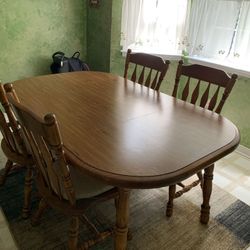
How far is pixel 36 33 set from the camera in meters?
2.82

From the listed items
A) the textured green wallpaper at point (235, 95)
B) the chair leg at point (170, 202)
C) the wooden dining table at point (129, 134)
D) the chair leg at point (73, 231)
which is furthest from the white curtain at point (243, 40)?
the chair leg at point (73, 231)

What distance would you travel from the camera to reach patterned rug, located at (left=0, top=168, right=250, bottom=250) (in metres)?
1.53

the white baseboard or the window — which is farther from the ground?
the window

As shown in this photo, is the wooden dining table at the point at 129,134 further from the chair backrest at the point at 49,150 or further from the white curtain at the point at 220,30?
the white curtain at the point at 220,30

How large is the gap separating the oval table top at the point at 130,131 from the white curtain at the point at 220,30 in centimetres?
125

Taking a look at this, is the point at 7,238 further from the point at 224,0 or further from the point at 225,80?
the point at 224,0

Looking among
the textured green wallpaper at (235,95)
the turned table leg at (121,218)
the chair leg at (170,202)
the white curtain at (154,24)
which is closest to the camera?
the turned table leg at (121,218)

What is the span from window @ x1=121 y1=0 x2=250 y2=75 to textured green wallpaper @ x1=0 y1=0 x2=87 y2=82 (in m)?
0.63

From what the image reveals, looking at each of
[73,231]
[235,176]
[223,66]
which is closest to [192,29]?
[223,66]

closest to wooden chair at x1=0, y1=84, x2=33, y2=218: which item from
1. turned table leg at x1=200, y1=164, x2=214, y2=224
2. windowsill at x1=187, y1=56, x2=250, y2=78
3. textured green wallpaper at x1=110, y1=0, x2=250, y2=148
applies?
turned table leg at x1=200, y1=164, x2=214, y2=224

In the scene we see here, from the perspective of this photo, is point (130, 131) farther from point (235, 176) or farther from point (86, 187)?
A: point (235, 176)

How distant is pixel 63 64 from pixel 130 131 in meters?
1.86

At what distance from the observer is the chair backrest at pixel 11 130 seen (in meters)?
1.29

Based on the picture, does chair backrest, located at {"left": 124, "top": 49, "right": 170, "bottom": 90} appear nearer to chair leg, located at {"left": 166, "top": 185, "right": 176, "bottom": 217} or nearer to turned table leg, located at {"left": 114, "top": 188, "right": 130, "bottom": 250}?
chair leg, located at {"left": 166, "top": 185, "right": 176, "bottom": 217}
